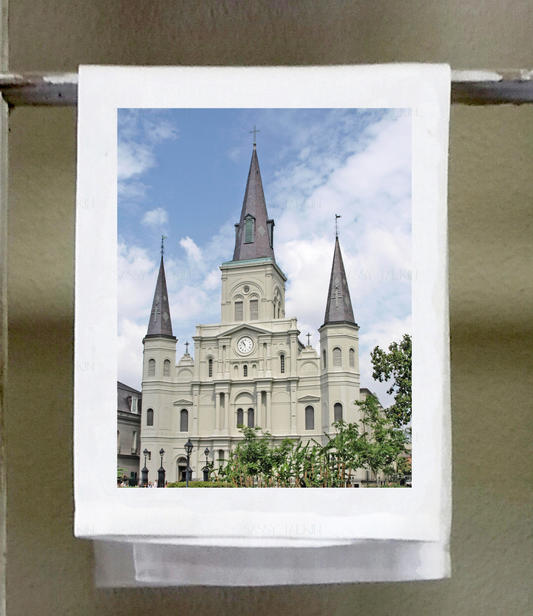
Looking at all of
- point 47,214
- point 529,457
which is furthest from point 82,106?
point 529,457

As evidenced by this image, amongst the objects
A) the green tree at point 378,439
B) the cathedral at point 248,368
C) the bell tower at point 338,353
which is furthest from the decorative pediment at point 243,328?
the green tree at point 378,439

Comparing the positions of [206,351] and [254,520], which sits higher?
[206,351]

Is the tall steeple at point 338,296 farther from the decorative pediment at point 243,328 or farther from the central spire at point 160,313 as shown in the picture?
the central spire at point 160,313

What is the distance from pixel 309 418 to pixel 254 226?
1.17 ft

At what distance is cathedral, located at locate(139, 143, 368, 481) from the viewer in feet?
3.28

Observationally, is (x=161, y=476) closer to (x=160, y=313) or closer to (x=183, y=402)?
(x=183, y=402)

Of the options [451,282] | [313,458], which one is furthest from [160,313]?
[451,282]

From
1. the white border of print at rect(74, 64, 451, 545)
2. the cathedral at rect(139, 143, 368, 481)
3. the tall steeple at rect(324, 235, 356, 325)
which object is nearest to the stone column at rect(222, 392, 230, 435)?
the cathedral at rect(139, 143, 368, 481)

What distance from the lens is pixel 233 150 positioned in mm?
1048

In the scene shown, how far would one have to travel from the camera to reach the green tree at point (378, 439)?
99 centimetres

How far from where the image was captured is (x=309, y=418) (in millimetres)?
1015

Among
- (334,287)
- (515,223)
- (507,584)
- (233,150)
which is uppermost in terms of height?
(233,150)

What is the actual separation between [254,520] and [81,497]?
0.30m

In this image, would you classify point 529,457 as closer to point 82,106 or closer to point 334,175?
point 334,175
